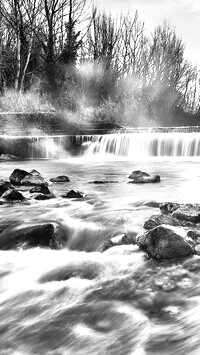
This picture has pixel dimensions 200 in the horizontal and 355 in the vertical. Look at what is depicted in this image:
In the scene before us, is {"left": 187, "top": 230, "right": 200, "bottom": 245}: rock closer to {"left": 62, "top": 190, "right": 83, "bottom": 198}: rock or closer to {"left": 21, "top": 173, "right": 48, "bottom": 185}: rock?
{"left": 62, "top": 190, "right": 83, "bottom": 198}: rock

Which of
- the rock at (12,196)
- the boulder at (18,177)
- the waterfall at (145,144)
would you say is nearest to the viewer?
the rock at (12,196)

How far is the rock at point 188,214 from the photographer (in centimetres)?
387

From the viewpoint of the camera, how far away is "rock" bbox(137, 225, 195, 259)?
119 inches

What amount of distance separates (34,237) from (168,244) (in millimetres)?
1406

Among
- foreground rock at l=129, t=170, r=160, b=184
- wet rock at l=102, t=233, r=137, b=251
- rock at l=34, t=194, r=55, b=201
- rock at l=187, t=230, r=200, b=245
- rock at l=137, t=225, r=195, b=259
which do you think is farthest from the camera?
foreground rock at l=129, t=170, r=160, b=184

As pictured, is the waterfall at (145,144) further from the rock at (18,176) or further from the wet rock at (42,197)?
the wet rock at (42,197)

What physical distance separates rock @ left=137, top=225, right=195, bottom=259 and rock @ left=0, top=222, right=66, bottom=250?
1.02 m

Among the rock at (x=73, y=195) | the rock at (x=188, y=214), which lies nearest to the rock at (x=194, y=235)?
the rock at (x=188, y=214)

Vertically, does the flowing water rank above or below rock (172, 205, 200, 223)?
below

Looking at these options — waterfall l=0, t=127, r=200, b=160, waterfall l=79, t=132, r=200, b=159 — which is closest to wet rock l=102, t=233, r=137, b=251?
waterfall l=0, t=127, r=200, b=160

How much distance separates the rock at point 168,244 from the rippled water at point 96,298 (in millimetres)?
82

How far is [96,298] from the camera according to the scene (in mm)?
2572

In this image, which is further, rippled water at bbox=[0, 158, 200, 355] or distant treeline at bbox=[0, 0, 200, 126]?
distant treeline at bbox=[0, 0, 200, 126]

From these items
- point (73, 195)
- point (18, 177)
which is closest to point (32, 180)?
point (18, 177)
